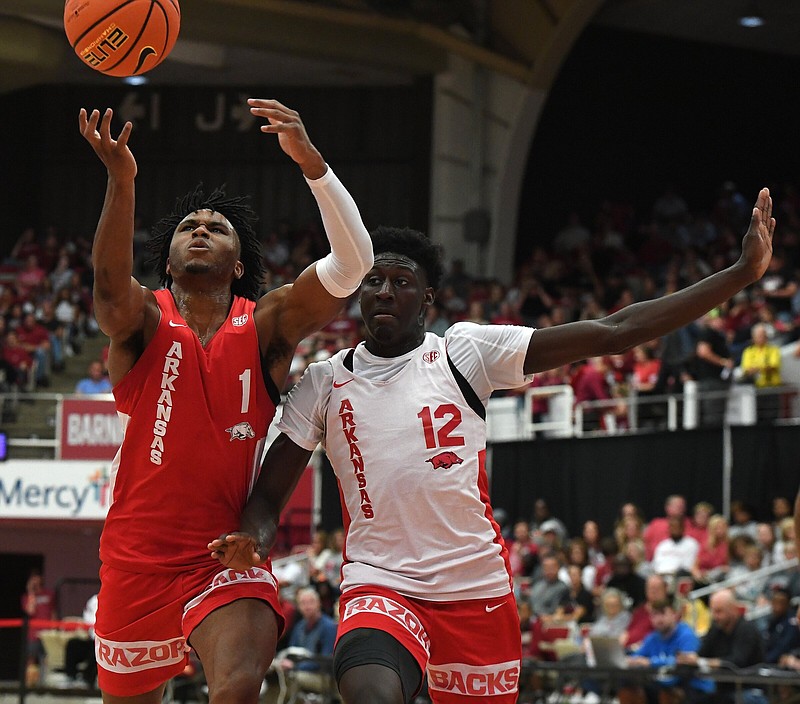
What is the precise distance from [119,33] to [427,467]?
2.15 meters

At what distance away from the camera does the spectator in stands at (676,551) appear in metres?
14.4

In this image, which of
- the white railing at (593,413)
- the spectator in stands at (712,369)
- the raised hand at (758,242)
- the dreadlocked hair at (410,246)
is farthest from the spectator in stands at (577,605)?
the raised hand at (758,242)

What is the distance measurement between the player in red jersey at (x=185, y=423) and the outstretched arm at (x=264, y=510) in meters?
0.07

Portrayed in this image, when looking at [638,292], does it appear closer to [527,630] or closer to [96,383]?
[96,383]

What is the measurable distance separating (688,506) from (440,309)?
7483mm

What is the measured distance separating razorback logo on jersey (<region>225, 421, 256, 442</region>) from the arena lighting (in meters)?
22.6

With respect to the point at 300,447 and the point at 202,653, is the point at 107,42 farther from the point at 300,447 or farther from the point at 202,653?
the point at 202,653

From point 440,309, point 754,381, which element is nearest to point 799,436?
point 754,381

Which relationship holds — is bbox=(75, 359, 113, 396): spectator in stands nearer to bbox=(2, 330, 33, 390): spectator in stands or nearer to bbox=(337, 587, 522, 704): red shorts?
bbox=(2, 330, 33, 390): spectator in stands

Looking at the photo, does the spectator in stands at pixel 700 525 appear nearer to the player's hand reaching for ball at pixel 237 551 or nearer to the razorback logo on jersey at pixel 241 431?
the razorback logo on jersey at pixel 241 431

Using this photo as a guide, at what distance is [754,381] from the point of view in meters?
16.7

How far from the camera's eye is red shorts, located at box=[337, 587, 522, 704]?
17.6 ft

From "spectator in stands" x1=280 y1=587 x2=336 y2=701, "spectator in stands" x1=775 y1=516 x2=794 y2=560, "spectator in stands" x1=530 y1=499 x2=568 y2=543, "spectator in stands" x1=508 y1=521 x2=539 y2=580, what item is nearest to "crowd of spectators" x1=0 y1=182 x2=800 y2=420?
"spectator in stands" x1=530 y1=499 x2=568 y2=543

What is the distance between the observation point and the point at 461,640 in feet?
17.8
